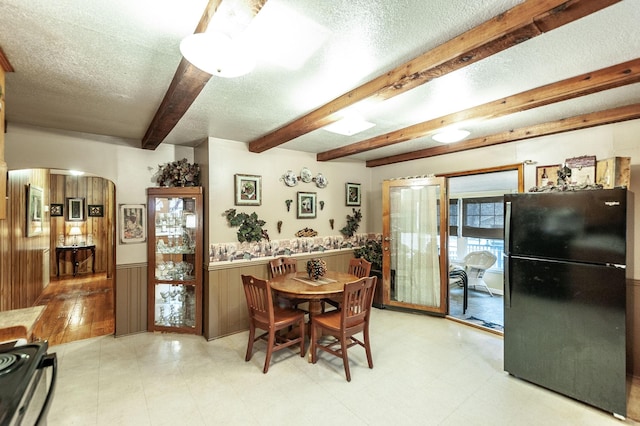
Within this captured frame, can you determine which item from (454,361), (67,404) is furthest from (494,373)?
(67,404)

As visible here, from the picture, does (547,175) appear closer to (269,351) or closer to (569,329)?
(569,329)

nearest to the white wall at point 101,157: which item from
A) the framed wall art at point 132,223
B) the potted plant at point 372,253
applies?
the framed wall art at point 132,223

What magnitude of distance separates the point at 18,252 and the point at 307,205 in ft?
13.2

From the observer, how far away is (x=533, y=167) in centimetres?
327

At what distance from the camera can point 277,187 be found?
4012 mm

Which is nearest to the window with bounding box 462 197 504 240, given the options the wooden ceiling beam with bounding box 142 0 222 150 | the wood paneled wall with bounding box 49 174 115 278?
the wooden ceiling beam with bounding box 142 0 222 150

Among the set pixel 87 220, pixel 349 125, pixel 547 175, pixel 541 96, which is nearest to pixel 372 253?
pixel 547 175

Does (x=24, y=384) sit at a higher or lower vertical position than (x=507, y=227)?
lower

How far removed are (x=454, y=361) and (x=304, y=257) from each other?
2.24m

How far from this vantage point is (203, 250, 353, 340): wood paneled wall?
3.41m

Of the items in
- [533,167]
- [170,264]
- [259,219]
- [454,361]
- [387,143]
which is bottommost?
[454,361]

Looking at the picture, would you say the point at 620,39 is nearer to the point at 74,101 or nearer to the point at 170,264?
the point at 74,101

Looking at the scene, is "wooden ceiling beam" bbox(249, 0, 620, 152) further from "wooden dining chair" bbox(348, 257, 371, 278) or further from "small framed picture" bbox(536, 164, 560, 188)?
"small framed picture" bbox(536, 164, 560, 188)

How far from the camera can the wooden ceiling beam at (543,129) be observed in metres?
2.55
